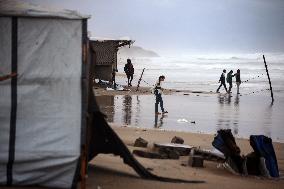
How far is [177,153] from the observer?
31.3 ft

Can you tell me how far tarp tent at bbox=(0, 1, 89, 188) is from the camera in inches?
231

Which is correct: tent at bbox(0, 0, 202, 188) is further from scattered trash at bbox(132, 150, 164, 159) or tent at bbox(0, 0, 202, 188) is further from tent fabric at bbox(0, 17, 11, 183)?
scattered trash at bbox(132, 150, 164, 159)

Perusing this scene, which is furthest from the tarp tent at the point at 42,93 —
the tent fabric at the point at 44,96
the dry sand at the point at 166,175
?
the dry sand at the point at 166,175

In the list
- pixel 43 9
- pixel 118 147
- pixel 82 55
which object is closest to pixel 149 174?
pixel 118 147

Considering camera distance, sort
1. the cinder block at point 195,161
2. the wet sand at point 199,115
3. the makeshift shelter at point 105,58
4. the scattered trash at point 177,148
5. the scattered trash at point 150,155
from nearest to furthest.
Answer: the cinder block at point 195,161
the scattered trash at point 150,155
the scattered trash at point 177,148
the wet sand at point 199,115
the makeshift shelter at point 105,58

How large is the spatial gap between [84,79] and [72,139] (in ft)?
2.44

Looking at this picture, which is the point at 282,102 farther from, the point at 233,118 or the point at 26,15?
the point at 26,15

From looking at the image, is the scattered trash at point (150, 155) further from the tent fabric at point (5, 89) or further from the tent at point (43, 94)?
the tent fabric at point (5, 89)

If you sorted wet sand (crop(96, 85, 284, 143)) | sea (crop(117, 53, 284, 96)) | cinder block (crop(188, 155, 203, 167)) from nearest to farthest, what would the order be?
1. cinder block (crop(188, 155, 203, 167))
2. wet sand (crop(96, 85, 284, 143))
3. sea (crop(117, 53, 284, 96))

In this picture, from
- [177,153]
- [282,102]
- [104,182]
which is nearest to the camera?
[104,182]

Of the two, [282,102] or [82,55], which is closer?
[82,55]

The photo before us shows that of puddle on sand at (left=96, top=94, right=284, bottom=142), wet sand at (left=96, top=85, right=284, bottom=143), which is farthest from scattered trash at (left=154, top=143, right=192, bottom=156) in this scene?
puddle on sand at (left=96, top=94, right=284, bottom=142)

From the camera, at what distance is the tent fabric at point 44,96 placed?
5871 mm

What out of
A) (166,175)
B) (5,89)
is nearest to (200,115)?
(166,175)
